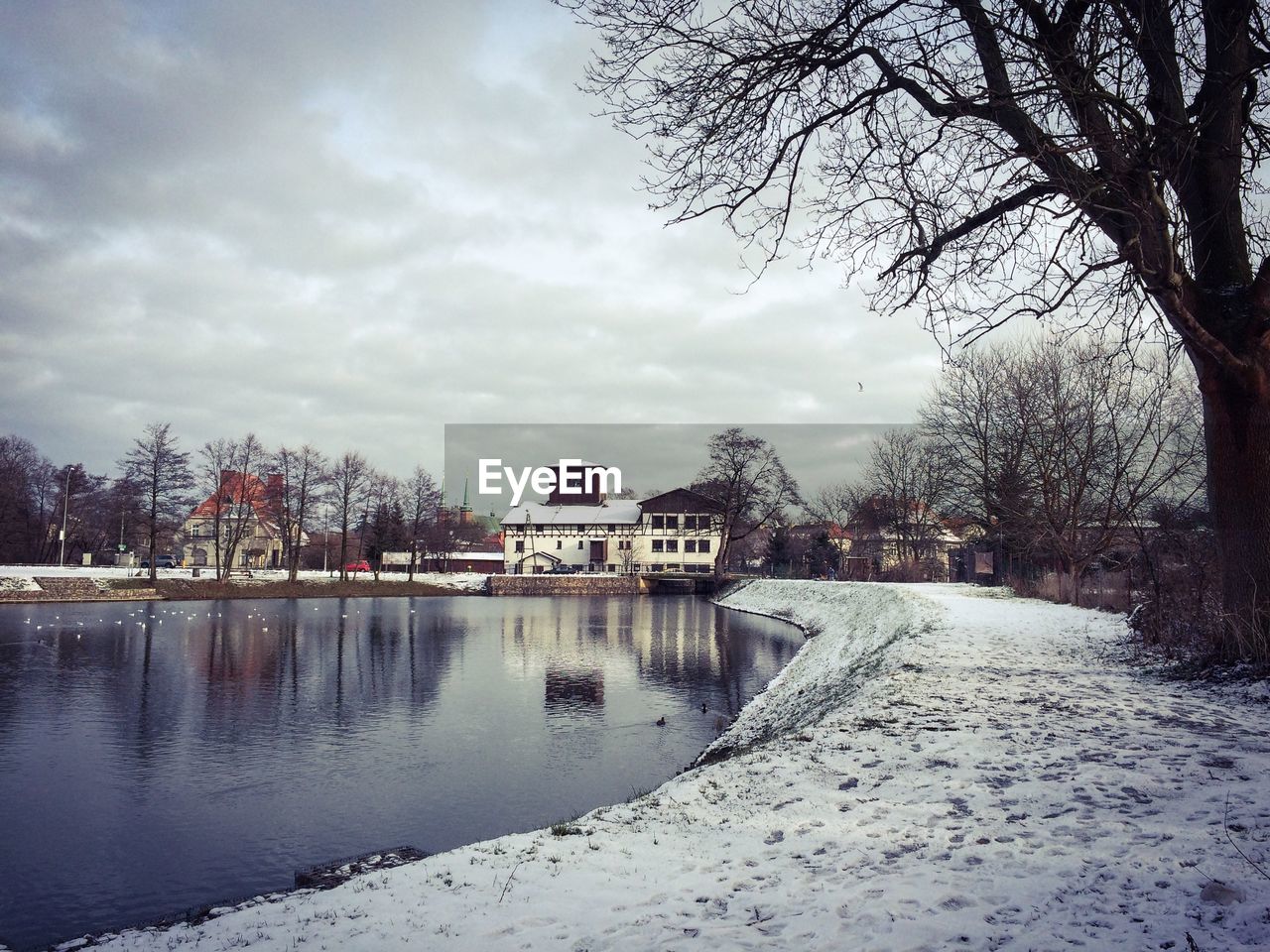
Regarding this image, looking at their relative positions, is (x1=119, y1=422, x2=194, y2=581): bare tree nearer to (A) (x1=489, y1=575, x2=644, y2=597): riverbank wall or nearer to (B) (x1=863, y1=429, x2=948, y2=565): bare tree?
(A) (x1=489, y1=575, x2=644, y2=597): riverbank wall

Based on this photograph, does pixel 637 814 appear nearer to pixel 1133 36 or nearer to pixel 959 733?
pixel 959 733

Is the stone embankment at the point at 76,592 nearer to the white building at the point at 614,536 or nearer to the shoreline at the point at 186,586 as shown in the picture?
the shoreline at the point at 186,586

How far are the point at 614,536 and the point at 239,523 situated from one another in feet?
118

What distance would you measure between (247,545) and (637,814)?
9015cm

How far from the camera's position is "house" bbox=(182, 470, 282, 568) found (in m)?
58.1

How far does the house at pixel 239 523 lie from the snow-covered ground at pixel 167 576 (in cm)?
335

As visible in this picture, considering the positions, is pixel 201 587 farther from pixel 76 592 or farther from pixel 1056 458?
pixel 1056 458

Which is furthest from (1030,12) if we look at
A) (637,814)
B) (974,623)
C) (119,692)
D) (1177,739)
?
(119,692)

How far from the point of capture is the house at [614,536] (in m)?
77.1

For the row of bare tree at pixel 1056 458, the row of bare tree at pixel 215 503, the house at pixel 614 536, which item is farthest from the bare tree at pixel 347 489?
the row of bare tree at pixel 1056 458

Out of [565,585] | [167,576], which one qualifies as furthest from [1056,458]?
[167,576]

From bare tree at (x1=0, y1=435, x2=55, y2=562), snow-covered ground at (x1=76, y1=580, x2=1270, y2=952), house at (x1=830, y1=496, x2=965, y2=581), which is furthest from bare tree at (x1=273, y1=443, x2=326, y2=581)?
snow-covered ground at (x1=76, y1=580, x2=1270, y2=952)

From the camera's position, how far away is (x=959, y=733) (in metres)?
8.36

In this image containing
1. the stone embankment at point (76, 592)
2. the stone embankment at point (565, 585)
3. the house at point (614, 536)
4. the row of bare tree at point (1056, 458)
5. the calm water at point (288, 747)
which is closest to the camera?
the calm water at point (288, 747)
